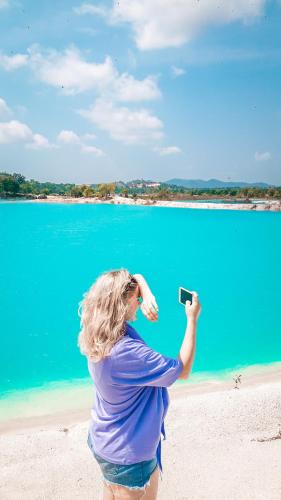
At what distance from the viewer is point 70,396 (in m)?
5.98

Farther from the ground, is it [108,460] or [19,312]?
[108,460]

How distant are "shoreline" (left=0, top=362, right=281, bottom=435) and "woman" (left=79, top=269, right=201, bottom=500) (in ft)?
11.1

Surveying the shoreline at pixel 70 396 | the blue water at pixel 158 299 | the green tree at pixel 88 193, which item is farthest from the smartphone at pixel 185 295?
the green tree at pixel 88 193

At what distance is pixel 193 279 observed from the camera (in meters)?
15.1

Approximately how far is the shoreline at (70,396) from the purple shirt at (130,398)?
344cm

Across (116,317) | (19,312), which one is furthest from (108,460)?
(19,312)

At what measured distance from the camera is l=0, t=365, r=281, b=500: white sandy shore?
2.84m

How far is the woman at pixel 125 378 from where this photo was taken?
1.41 metres

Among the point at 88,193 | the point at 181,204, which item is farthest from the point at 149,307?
the point at 88,193

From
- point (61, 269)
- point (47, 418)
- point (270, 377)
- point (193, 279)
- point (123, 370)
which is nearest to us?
point (123, 370)

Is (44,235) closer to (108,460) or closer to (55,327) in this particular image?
(55,327)

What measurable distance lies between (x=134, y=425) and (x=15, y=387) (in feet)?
17.8

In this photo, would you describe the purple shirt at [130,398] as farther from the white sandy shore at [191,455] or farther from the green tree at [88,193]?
the green tree at [88,193]

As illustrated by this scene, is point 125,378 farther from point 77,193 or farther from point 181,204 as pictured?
point 77,193
